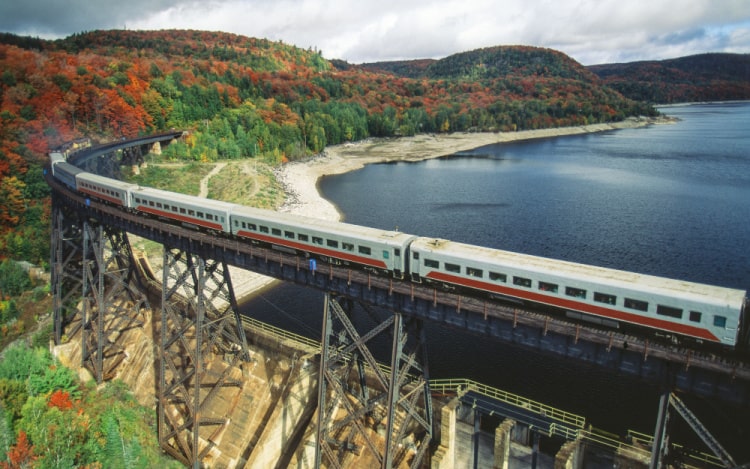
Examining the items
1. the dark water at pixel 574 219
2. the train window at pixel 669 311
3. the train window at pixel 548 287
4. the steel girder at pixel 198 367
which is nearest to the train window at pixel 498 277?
the train window at pixel 548 287

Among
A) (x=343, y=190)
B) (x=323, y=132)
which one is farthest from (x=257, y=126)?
(x=343, y=190)

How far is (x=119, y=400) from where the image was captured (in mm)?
35188

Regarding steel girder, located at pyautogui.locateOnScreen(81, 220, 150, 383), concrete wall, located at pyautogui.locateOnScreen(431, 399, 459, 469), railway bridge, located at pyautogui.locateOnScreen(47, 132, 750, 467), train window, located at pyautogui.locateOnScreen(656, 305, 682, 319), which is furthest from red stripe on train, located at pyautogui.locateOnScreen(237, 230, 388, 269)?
steel girder, located at pyautogui.locateOnScreen(81, 220, 150, 383)

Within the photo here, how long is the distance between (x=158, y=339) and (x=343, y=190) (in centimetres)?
6590

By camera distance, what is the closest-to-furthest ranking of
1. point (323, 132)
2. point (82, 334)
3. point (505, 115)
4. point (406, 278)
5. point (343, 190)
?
point (406, 278)
point (82, 334)
point (343, 190)
point (323, 132)
point (505, 115)

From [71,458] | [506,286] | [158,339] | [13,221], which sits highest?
[506,286]

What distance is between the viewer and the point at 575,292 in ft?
63.3

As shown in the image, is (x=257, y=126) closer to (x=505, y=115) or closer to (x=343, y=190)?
(x=343, y=190)

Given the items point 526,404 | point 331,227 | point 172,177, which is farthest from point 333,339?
point 172,177

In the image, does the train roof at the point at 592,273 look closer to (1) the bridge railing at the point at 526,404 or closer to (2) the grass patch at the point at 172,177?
(1) the bridge railing at the point at 526,404

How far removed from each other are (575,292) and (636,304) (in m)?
2.19

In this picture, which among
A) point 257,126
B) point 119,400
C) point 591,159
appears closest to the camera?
point 119,400

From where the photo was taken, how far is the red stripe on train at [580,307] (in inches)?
688

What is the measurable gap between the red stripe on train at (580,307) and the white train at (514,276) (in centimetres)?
3
